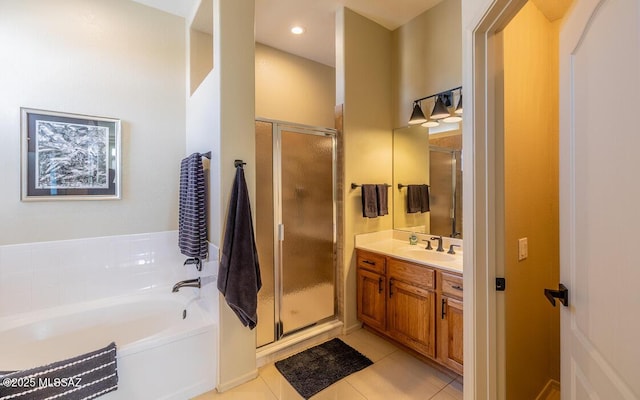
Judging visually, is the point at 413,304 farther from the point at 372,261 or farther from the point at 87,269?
the point at 87,269

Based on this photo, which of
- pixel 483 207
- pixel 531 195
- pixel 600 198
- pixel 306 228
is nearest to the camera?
pixel 600 198

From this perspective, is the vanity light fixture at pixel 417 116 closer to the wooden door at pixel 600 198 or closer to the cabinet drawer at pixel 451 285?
the cabinet drawer at pixel 451 285

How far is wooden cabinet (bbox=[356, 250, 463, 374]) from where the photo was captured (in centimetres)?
200

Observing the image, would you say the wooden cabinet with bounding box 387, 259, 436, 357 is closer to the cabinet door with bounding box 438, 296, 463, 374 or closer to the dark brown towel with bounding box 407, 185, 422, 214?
the cabinet door with bounding box 438, 296, 463, 374

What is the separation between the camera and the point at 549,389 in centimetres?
184

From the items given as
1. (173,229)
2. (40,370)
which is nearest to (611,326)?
(40,370)

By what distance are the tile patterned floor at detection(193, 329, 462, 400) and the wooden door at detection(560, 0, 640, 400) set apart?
114 centimetres

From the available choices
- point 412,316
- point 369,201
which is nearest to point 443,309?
point 412,316

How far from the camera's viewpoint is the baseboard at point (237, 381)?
1.98 meters

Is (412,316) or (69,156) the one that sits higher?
(69,156)

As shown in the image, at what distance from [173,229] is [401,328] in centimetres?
228

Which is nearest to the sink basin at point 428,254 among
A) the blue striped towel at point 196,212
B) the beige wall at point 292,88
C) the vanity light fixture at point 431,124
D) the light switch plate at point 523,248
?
the light switch plate at point 523,248

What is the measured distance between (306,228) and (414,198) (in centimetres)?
122

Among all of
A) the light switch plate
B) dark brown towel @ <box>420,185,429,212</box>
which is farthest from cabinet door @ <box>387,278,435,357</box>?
dark brown towel @ <box>420,185,429,212</box>
